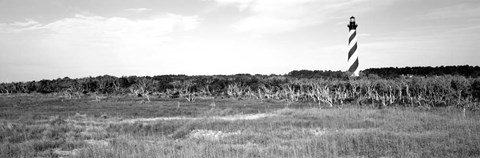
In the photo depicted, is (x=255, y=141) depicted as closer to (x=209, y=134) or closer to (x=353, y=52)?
(x=209, y=134)

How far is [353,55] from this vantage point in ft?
152

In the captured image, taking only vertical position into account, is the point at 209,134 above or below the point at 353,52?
below

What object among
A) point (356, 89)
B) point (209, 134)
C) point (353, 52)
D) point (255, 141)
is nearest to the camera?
point (255, 141)

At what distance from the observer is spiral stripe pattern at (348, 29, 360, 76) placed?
4622 cm

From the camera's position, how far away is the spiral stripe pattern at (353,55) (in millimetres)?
46219

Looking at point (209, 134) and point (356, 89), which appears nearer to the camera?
point (209, 134)

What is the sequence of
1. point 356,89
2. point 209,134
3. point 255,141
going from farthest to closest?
point 356,89
point 209,134
point 255,141

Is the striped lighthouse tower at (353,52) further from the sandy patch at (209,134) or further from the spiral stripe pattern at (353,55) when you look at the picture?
the sandy patch at (209,134)

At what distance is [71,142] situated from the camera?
13.0 metres

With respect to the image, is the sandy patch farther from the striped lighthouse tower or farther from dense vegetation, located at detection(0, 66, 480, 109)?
the striped lighthouse tower

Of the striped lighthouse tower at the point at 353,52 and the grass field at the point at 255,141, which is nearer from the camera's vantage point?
the grass field at the point at 255,141

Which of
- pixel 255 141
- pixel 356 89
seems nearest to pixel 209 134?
pixel 255 141

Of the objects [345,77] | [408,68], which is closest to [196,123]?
[345,77]

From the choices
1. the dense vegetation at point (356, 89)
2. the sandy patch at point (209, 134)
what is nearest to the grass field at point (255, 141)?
the sandy patch at point (209, 134)
